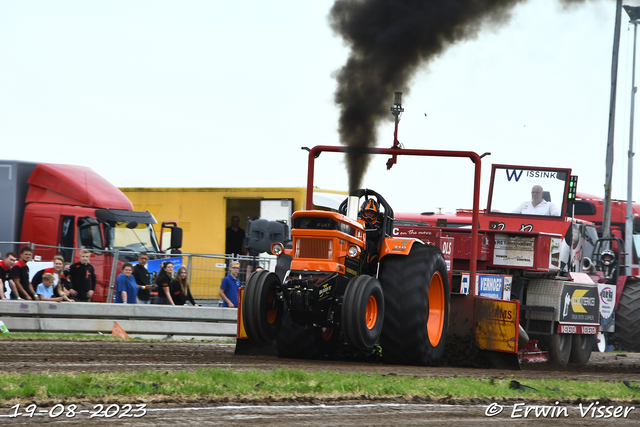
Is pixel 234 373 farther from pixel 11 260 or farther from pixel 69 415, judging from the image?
pixel 11 260

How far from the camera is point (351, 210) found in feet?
30.9

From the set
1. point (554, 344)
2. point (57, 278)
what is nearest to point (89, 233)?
point (57, 278)

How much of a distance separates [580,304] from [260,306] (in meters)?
5.84

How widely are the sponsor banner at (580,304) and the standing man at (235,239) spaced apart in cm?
1189

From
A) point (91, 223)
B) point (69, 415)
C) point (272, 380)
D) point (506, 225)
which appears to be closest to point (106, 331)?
point (91, 223)

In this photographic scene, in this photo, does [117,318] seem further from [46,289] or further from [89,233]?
[89,233]

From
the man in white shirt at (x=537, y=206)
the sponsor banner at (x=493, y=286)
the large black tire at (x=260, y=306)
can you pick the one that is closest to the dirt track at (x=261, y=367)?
the large black tire at (x=260, y=306)

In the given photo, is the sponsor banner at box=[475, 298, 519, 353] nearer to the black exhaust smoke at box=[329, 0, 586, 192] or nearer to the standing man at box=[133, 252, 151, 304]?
the black exhaust smoke at box=[329, 0, 586, 192]

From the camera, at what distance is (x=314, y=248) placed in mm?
9008

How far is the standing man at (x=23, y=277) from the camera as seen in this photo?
1377cm

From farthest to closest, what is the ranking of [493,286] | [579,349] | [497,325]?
[579,349]
[493,286]
[497,325]

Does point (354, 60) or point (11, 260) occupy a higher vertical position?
point (354, 60)

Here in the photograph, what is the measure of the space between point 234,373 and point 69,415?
2.07 metres

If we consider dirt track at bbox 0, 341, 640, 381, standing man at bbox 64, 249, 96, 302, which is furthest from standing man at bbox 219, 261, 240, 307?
dirt track at bbox 0, 341, 640, 381
